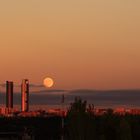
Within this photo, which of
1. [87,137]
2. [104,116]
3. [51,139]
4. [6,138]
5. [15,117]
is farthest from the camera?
[15,117]

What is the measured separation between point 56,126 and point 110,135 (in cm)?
4227

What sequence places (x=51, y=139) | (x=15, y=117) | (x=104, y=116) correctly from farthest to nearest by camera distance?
(x=15, y=117) → (x=51, y=139) → (x=104, y=116)

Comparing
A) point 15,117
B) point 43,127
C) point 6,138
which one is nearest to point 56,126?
point 43,127

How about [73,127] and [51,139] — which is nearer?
[73,127]

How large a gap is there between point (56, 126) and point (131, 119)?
39011 mm

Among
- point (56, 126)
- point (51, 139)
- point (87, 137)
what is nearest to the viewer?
point (87, 137)

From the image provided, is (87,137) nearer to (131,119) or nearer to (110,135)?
(110,135)

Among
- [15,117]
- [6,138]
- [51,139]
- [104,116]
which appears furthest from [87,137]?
[15,117]

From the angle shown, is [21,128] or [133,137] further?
[21,128]

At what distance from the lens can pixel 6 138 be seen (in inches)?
2943

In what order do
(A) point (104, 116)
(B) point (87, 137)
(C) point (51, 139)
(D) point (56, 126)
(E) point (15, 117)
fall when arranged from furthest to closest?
(E) point (15, 117) → (D) point (56, 126) → (C) point (51, 139) → (A) point (104, 116) → (B) point (87, 137)

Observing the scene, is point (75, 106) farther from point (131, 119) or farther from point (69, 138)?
point (131, 119)

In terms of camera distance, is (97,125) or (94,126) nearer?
(94,126)

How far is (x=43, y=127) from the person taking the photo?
89938 mm
